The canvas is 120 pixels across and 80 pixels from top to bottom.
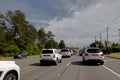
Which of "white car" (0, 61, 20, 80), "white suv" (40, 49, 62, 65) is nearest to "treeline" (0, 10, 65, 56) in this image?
"white suv" (40, 49, 62, 65)

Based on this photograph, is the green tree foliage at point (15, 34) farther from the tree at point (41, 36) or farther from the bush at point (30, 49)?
the tree at point (41, 36)

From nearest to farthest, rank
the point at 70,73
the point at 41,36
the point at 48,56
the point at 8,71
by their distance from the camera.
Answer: the point at 8,71 < the point at 70,73 < the point at 48,56 < the point at 41,36

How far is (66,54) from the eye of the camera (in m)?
55.0

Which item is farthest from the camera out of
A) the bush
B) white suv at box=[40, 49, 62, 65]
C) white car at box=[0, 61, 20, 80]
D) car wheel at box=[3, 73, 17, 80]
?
the bush

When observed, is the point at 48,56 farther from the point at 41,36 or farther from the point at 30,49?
the point at 41,36

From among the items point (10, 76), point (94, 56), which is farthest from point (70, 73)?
point (94, 56)

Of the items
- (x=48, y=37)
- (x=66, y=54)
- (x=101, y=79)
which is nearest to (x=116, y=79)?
(x=101, y=79)

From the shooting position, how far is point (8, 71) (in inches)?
382

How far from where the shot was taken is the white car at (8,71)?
30.8 ft

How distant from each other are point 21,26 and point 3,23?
7.95m

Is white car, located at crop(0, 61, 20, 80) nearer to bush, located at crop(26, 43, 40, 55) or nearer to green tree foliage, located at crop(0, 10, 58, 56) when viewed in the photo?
green tree foliage, located at crop(0, 10, 58, 56)

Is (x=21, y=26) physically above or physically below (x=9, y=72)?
above

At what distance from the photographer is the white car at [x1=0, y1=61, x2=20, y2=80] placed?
940 cm

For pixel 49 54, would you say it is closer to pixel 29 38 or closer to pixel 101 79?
pixel 101 79
